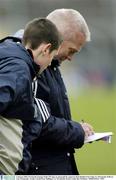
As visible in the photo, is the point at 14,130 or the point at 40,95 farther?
the point at 40,95

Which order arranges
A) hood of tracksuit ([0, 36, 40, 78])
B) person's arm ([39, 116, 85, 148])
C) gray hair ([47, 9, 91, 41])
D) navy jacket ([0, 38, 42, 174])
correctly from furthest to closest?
gray hair ([47, 9, 91, 41]) → person's arm ([39, 116, 85, 148]) → hood of tracksuit ([0, 36, 40, 78]) → navy jacket ([0, 38, 42, 174])

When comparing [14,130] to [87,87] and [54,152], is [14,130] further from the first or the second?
[87,87]

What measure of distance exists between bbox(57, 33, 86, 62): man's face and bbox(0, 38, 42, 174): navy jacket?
63 cm

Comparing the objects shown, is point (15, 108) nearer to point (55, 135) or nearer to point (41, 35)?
point (41, 35)

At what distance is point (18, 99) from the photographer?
2098mm

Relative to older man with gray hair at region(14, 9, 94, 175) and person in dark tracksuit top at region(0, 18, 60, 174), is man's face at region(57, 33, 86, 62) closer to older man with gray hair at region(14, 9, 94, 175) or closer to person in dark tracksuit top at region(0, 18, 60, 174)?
older man with gray hair at region(14, 9, 94, 175)

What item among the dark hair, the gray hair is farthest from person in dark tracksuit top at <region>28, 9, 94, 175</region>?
the dark hair

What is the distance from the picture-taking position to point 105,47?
541 centimetres

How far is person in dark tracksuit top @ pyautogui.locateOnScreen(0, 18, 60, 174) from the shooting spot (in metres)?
2.08

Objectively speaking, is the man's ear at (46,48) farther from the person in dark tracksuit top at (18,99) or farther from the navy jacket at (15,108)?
the navy jacket at (15,108)

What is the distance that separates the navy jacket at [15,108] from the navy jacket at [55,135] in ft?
1.27

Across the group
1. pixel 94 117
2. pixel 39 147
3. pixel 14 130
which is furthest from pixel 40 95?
pixel 94 117

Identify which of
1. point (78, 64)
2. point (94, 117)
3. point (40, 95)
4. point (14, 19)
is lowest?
point (94, 117)

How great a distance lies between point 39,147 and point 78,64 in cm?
274
